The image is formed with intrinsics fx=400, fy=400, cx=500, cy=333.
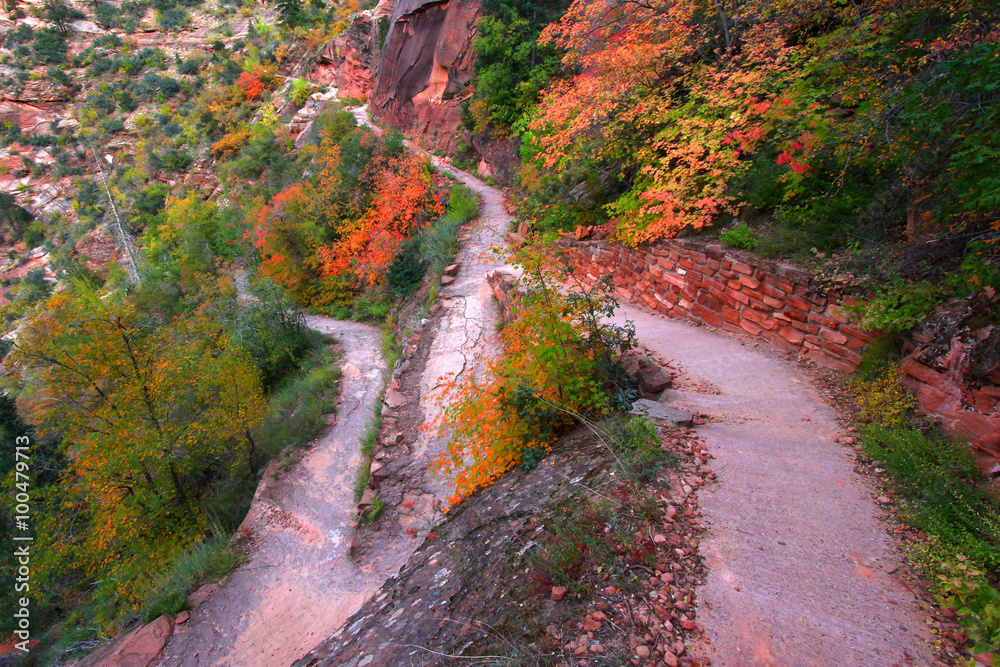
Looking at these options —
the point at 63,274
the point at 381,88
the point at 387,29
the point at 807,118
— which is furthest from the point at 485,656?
the point at 63,274

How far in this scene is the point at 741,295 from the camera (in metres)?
5.75

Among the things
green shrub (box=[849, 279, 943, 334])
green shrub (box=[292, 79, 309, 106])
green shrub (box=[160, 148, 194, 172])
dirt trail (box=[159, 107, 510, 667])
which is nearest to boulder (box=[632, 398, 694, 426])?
green shrub (box=[849, 279, 943, 334])

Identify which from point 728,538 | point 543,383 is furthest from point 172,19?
point 728,538

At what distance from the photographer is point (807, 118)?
498cm

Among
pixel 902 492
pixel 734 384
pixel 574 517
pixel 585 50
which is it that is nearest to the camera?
pixel 902 492

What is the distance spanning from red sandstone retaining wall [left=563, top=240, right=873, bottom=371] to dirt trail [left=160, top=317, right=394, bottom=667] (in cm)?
561

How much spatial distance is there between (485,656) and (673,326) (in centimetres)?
555

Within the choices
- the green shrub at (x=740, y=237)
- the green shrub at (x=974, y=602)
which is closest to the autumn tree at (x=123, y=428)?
the green shrub at (x=740, y=237)

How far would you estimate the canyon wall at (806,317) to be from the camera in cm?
312

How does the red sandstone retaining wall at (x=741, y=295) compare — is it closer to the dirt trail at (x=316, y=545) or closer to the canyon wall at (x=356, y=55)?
the dirt trail at (x=316, y=545)

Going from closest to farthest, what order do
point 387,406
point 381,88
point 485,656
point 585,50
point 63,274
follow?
point 485,656, point 387,406, point 585,50, point 381,88, point 63,274

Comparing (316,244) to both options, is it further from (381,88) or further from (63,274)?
(63,274)

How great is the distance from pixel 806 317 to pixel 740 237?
151 centimetres

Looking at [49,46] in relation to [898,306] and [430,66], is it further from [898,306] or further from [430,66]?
[898,306]
